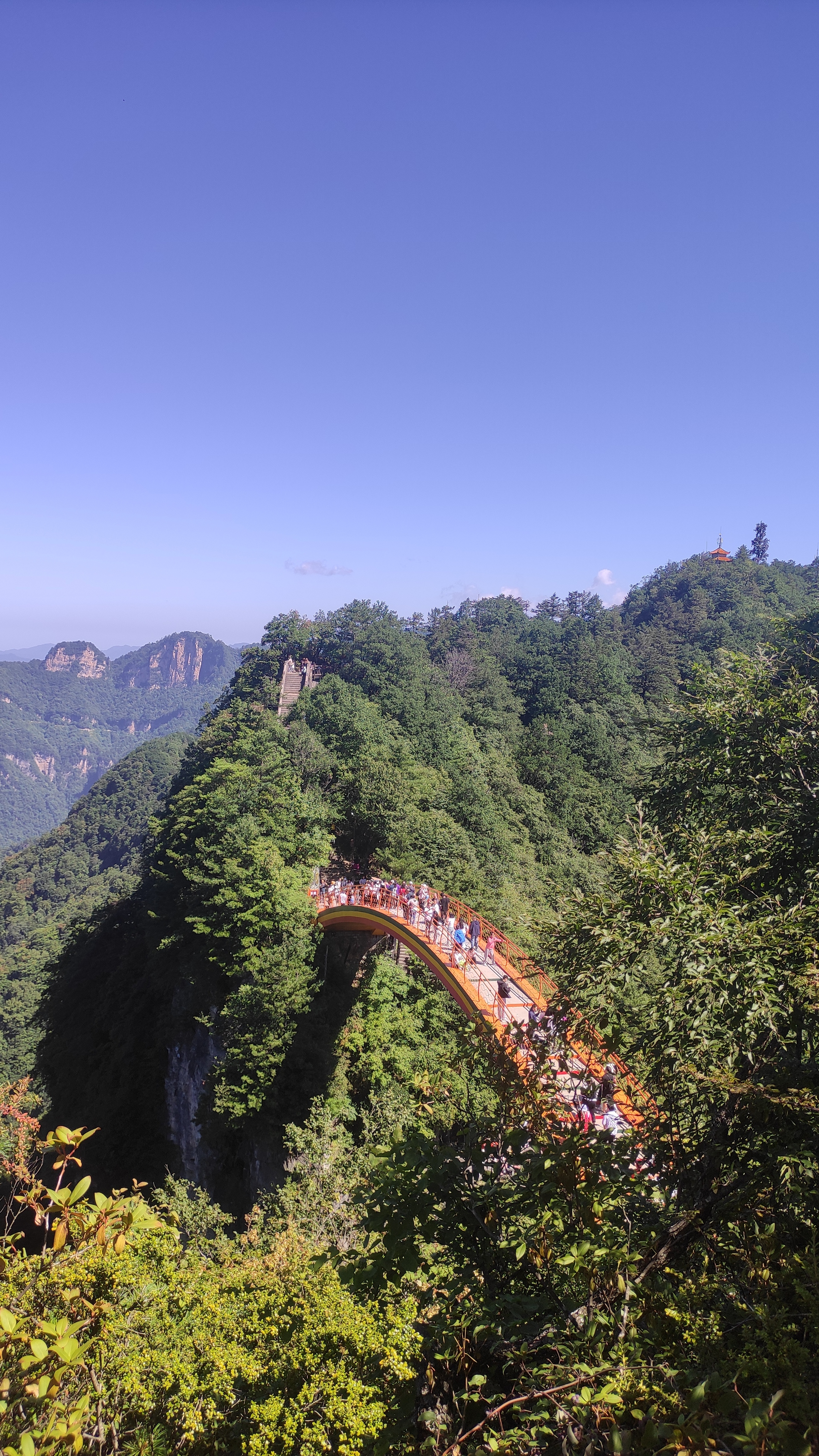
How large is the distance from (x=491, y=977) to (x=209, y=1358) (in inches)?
319

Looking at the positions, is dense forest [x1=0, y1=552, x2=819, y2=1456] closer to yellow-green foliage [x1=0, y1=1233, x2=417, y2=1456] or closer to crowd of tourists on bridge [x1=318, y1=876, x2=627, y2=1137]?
yellow-green foliage [x1=0, y1=1233, x2=417, y2=1456]

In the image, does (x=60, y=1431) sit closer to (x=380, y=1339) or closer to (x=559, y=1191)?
(x=559, y=1191)

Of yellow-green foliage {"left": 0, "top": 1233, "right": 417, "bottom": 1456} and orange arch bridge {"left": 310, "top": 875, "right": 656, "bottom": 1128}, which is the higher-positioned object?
orange arch bridge {"left": 310, "top": 875, "right": 656, "bottom": 1128}

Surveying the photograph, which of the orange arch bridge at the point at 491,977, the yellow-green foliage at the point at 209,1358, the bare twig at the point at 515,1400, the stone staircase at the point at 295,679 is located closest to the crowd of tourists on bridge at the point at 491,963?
the orange arch bridge at the point at 491,977

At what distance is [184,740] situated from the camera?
133000mm

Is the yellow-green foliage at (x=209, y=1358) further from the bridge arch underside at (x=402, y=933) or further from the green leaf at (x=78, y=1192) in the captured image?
the bridge arch underside at (x=402, y=933)

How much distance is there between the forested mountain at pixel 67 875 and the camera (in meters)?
57.2

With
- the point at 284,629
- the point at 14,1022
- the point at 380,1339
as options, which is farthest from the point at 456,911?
the point at 284,629

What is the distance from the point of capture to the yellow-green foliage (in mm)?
5551

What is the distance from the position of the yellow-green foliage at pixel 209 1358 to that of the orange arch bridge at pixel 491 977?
9.40 feet

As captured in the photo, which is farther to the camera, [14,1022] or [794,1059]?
[14,1022]

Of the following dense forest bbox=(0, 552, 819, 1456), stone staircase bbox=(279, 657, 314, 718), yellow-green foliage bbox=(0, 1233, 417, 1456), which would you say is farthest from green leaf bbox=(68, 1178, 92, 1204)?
stone staircase bbox=(279, 657, 314, 718)

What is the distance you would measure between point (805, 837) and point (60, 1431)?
7051mm

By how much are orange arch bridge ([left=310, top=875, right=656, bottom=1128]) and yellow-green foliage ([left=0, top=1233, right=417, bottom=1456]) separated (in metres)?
2.87
